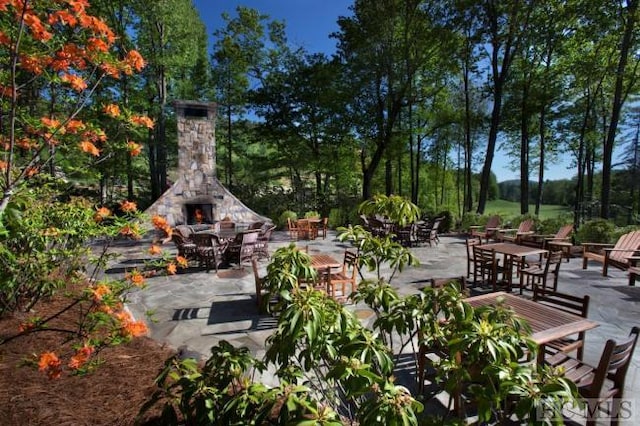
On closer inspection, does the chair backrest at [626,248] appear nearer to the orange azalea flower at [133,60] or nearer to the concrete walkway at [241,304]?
the concrete walkway at [241,304]

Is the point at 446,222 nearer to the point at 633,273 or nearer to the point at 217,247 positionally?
the point at 633,273

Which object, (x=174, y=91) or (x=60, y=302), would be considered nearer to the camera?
(x=60, y=302)

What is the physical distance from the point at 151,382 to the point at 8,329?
69.2 inches

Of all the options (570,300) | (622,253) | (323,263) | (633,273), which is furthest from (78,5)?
(622,253)

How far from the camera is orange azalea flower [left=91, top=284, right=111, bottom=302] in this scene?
201 cm

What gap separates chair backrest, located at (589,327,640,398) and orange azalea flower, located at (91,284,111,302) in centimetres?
315

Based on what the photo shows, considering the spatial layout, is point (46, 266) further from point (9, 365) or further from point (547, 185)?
point (547, 185)

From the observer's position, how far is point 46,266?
8.32 ft

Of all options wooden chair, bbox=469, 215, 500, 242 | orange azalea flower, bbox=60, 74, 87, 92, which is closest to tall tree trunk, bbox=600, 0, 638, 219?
wooden chair, bbox=469, 215, 500, 242

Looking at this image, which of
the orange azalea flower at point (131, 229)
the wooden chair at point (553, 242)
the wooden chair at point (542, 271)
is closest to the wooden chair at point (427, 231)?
the wooden chair at point (553, 242)

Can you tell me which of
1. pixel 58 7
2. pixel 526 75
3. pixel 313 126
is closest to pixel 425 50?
pixel 526 75

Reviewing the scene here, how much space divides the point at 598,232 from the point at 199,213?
11553 mm

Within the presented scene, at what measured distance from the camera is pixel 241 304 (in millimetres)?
4719

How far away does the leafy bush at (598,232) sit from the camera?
7.98 m
